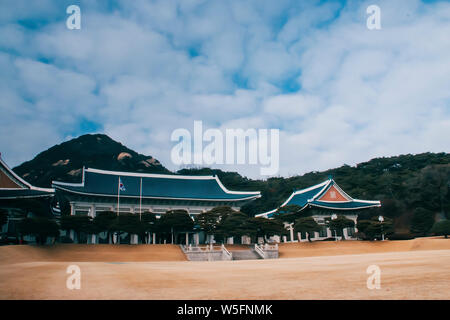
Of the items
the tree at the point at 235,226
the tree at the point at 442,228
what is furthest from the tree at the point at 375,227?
the tree at the point at 235,226

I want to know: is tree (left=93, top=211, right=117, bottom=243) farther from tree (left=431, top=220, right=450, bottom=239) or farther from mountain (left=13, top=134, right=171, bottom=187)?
mountain (left=13, top=134, right=171, bottom=187)

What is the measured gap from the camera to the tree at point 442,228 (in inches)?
1636

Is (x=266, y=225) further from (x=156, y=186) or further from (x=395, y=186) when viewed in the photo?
(x=395, y=186)

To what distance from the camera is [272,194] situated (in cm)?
8288

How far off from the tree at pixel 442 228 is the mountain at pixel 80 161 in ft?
267

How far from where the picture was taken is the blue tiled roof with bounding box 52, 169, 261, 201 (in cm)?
4309

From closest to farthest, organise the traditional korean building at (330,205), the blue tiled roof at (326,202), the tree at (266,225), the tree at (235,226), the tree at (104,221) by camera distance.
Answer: the tree at (104,221) → the tree at (235,226) → the tree at (266,225) → the blue tiled roof at (326,202) → the traditional korean building at (330,205)

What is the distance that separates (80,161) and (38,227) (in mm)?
74813

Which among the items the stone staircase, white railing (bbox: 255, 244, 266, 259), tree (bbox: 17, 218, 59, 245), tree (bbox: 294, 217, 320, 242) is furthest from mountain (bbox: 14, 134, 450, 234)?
tree (bbox: 17, 218, 59, 245)

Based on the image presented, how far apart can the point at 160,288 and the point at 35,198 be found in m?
28.4

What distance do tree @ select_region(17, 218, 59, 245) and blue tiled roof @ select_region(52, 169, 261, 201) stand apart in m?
8.78

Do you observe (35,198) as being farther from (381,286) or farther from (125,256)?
(381,286)

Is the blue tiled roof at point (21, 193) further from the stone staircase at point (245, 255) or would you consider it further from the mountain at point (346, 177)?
the mountain at point (346, 177)

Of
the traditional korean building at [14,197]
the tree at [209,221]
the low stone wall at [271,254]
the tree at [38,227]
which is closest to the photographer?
the tree at [38,227]
